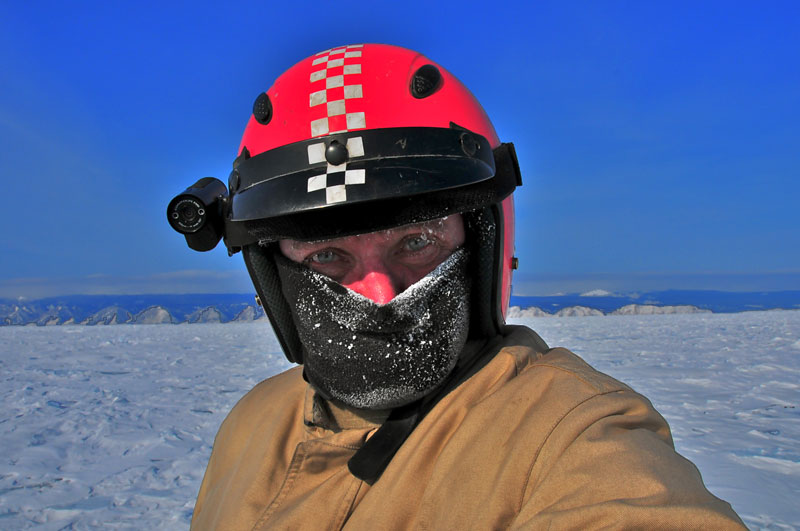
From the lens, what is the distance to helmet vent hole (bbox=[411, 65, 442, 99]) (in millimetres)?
1469

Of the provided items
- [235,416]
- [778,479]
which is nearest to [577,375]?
[235,416]

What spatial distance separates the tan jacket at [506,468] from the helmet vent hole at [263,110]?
76cm

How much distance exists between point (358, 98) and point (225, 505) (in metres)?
1.11

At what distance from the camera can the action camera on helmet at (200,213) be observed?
162cm

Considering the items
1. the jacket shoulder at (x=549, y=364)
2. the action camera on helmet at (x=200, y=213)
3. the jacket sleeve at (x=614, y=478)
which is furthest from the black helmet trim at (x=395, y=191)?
the jacket sleeve at (x=614, y=478)

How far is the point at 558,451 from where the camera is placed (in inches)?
38.1

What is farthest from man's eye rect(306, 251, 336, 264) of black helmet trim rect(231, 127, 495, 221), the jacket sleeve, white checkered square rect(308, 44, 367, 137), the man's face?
the jacket sleeve

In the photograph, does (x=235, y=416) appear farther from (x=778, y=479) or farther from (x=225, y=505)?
(x=778, y=479)

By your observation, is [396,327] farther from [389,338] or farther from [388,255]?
[388,255]

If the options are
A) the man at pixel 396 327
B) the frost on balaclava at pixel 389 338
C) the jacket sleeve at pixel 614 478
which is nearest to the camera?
the jacket sleeve at pixel 614 478

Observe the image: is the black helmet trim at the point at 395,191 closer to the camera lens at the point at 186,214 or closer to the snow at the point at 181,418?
the camera lens at the point at 186,214

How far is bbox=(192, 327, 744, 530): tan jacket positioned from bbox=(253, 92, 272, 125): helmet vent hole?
76cm

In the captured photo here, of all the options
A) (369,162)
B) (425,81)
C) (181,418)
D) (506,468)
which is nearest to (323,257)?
(369,162)

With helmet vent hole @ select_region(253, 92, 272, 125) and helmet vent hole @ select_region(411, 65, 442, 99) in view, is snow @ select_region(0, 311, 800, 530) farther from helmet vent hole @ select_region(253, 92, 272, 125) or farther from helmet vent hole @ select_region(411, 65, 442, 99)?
helmet vent hole @ select_region(411, 65, 442, 99)
